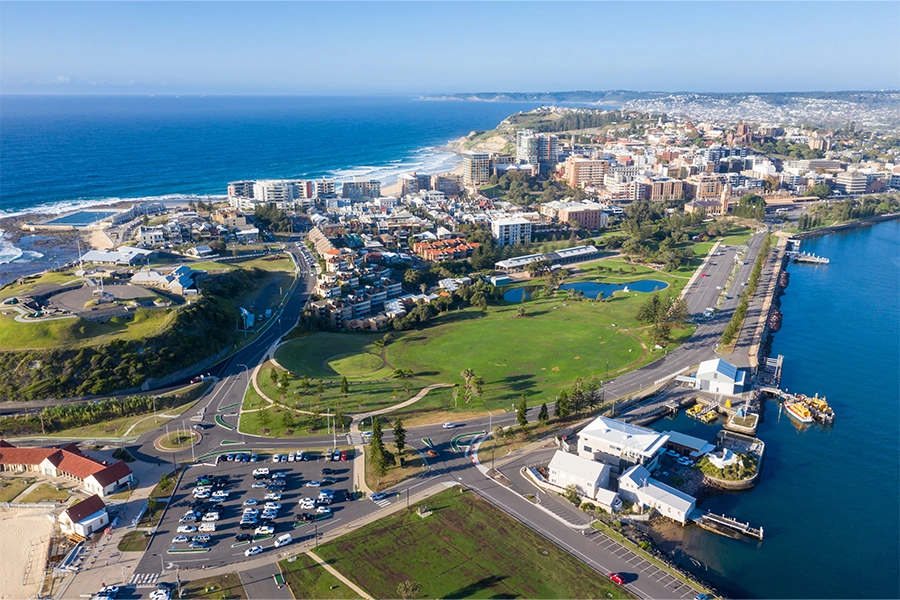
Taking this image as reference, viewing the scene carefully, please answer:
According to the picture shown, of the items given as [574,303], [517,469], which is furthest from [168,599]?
[574,303]

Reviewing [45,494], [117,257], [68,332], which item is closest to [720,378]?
[45,494]

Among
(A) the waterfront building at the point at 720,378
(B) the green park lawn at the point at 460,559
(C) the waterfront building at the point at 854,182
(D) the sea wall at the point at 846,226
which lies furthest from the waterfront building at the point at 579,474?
(C) the waterfront building at the point at 854,182

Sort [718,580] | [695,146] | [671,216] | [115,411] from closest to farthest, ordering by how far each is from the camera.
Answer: [718,580]
[115,411]
[671,216]
[695,146]

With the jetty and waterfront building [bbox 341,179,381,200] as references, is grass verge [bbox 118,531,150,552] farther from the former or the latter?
waterfront building [bbox 341,179,381,200]

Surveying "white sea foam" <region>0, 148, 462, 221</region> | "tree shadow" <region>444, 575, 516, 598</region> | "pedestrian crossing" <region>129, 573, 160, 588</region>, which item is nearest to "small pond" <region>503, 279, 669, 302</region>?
"tree shadow" <region>444, 575, 516, 598</region>

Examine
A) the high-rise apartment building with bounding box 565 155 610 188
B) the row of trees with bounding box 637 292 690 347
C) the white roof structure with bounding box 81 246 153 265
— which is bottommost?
the row of trees with bounding box 637 292 690 347

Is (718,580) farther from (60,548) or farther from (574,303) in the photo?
(574,303)
